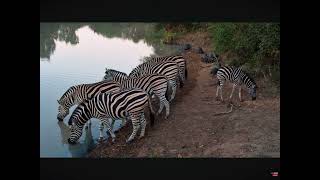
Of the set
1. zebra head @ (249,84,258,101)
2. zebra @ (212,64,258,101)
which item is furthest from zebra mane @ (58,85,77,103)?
zebra head @ (249,84,258,101)

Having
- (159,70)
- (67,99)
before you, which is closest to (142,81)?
(159,70)

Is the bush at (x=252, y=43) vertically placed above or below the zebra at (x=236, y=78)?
above

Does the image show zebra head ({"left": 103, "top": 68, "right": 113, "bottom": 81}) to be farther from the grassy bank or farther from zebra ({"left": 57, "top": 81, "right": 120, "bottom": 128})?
the grassy bank

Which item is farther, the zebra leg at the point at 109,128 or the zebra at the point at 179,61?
the zebra at the point at 179,61

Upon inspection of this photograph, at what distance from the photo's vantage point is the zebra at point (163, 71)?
6549 millimetres

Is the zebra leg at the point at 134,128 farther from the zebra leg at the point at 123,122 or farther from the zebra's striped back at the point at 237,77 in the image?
the zebra's striped back at the point at 237,77

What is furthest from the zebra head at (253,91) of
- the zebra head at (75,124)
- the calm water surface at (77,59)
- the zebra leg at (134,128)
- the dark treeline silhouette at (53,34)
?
the dark treeline silhouette at (53,34)

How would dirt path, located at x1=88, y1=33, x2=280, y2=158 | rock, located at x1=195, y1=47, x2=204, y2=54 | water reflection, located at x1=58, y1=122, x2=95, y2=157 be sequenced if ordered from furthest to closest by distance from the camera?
1. rock, located at x1=195, y1=47, x2=204, y2=54
2. water reflection, located at x1=58, y1=122, x2=95, y2=157
3. dirt path, located at x1=88, y1=33, x2=280, y2=158

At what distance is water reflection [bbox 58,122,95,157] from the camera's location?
647 cm

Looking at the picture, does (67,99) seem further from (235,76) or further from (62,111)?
(235,76)

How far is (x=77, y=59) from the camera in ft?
21.4

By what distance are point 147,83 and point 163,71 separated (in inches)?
10.5
